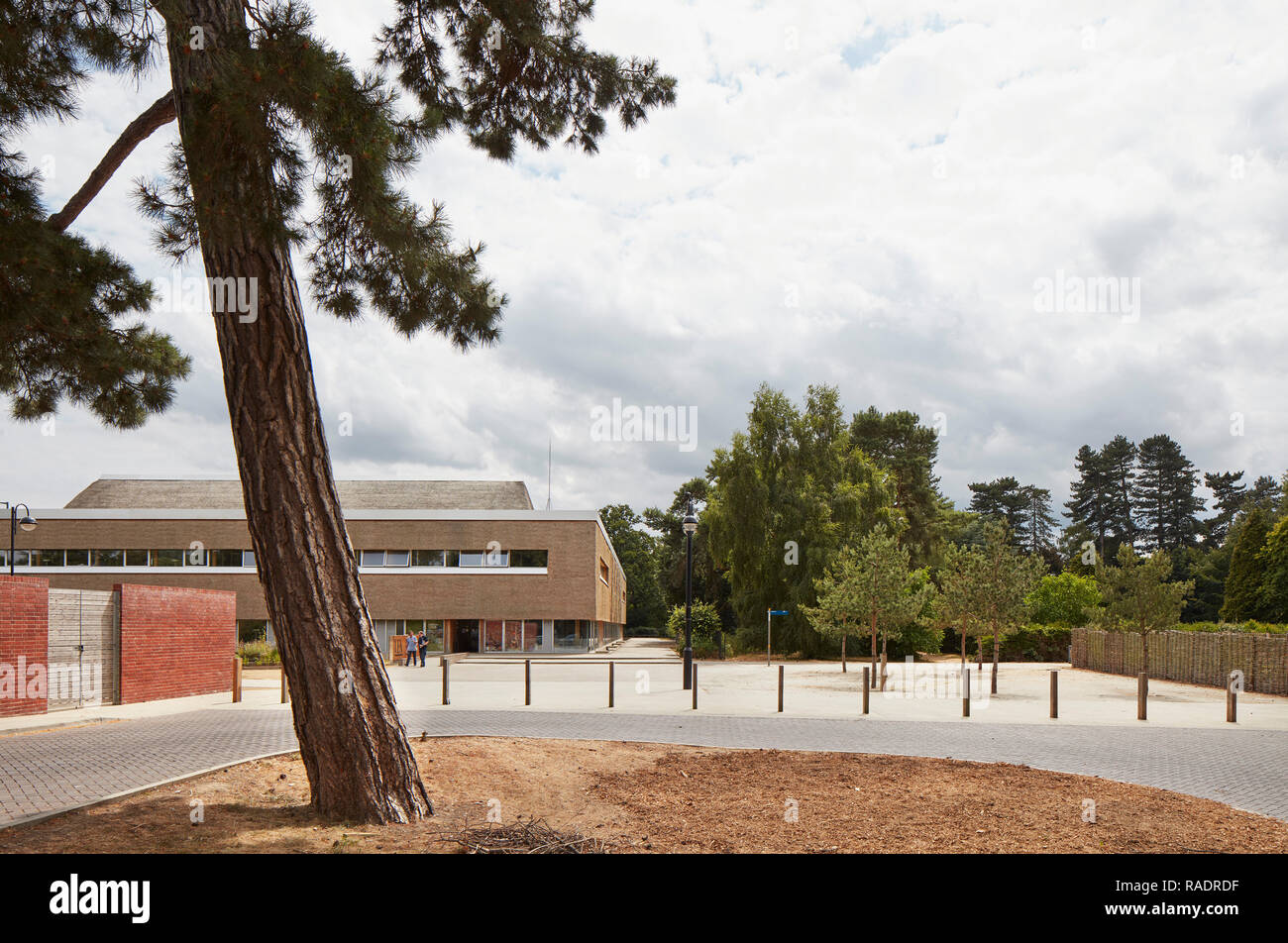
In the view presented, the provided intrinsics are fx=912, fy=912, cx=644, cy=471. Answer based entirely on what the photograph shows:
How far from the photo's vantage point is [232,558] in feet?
144

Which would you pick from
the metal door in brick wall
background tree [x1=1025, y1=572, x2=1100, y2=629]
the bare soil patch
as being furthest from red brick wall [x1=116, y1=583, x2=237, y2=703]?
background tree [x1=1025, y1=572, x2=1100, y2=629]

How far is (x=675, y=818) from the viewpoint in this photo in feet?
21.1

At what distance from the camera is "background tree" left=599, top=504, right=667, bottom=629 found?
8662cm

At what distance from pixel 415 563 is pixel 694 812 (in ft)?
128

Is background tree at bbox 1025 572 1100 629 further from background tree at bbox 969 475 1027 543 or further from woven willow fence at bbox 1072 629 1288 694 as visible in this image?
background tree at bbox 969 475 1027 543

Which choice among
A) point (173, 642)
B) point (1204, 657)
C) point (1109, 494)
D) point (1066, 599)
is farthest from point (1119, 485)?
point (173, 642)

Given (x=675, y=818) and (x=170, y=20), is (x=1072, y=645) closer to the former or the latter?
(x=675, y=818)

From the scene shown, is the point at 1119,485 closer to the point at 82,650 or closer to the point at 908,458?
the point at 908,458

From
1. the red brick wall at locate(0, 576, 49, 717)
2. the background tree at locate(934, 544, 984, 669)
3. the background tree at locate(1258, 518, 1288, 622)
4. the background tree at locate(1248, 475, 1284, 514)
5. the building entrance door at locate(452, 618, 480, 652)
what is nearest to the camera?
the red brick wall at locate(0, 576, 49, 717)

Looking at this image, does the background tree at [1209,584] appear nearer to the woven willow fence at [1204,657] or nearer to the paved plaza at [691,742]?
the woven willow fence at [1204,657]

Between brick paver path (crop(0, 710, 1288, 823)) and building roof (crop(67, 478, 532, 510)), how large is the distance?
109 ft

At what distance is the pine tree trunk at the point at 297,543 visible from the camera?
6254 mm

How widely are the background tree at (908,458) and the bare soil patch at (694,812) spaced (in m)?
52.0
